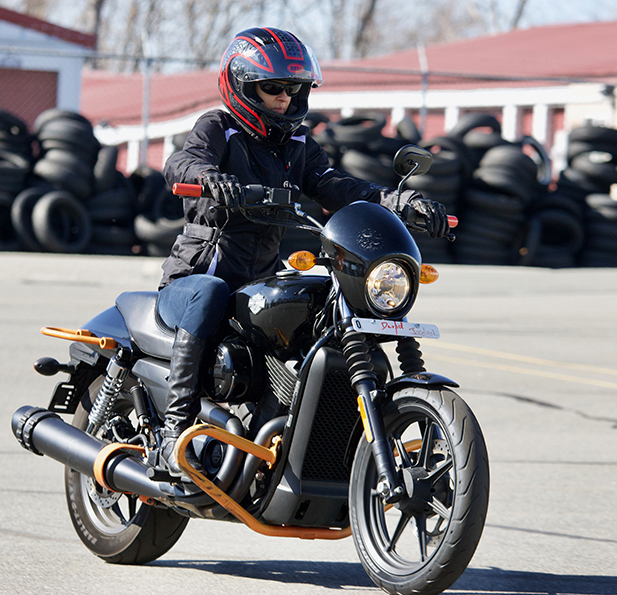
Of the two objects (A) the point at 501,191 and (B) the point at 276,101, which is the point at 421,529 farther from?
(A) the point at 501,191

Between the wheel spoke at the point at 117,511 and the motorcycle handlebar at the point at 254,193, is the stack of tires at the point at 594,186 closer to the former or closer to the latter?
the wheel spoke at the point at 117,511

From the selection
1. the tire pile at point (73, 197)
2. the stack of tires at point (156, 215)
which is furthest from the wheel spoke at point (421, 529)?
the stack of tires at point (156, 215)

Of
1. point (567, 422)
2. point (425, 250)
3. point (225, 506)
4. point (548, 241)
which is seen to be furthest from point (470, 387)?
point (548, 241)

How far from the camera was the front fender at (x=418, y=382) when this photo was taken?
11.3 ft

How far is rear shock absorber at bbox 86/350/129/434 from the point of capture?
437cm

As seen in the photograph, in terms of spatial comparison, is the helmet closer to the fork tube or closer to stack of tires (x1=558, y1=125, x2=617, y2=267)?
the fork tube

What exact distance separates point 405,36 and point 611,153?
119 feet

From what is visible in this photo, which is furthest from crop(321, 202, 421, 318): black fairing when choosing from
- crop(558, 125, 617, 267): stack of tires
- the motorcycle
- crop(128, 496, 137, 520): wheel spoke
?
crop(558, 125, 617, 267): stack of tires

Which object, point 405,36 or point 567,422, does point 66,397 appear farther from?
point 405,36

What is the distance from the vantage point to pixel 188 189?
3.60m

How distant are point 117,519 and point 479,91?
25.8m

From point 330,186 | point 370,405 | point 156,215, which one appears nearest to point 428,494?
point 370,405

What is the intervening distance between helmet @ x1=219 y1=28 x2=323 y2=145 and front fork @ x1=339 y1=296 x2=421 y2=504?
0.93 meters

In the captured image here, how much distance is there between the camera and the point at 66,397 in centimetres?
466
